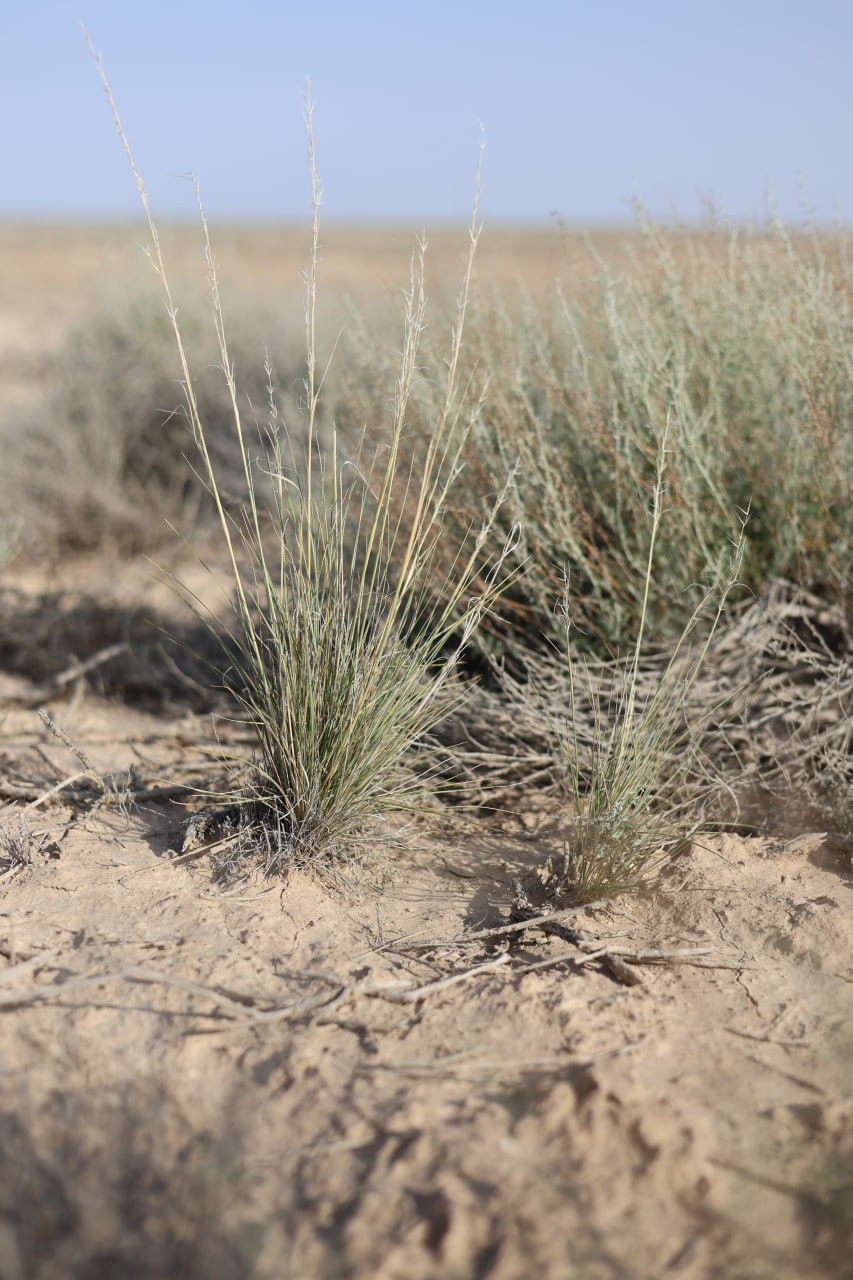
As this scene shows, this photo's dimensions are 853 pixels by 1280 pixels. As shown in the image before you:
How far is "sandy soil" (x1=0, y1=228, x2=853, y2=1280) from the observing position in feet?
4.80

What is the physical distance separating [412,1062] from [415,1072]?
0.08ft

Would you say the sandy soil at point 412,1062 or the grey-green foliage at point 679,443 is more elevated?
the grey-green foliage at point 679,443

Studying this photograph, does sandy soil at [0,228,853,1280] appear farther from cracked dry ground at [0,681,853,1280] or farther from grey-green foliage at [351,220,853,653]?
grey-green foliage at [351,220,853,653]

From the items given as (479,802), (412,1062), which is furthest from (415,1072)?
(479,802)

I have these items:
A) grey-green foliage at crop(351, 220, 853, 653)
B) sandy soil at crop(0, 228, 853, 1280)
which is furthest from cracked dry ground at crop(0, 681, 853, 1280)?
grey-green foliage at crop(351, 220, 853, 653)

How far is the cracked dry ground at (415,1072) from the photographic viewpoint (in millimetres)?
1461

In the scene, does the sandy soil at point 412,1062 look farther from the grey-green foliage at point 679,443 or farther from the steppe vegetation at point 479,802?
the grey-green foliage at point 679,443

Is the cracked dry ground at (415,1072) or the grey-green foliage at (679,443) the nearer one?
the cracked dry ground at (415,1072)

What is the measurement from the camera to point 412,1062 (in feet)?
6.00

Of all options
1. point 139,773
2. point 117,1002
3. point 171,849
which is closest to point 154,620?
point 139,773

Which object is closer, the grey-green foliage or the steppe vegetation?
the steppe vegetation

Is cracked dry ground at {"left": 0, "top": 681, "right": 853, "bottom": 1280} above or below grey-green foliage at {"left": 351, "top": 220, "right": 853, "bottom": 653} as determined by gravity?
below

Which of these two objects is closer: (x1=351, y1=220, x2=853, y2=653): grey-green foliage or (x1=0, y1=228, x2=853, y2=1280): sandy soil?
(x1=0, y1=228, x2=853, y2=1280): sandy soil

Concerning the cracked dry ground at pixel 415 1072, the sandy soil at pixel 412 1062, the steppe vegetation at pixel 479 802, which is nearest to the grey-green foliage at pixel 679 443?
the steppe vegetation at pixel 479 802
